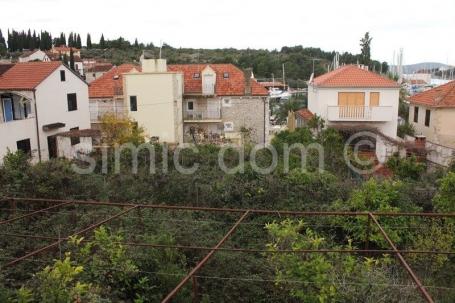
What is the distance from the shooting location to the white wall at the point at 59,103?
2216 cm

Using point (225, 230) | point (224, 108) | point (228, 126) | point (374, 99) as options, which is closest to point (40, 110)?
point (224, 108)

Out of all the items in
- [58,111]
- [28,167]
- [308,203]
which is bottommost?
[308,203]

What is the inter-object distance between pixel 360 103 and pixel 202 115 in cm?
1045

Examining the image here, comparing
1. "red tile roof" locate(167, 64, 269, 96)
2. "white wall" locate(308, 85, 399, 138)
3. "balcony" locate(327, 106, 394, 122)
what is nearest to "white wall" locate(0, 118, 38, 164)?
"red tile roof" locate(167, 64, 269, 96)

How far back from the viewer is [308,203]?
14266mm

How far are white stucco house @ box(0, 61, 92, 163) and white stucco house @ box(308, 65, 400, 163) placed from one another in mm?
13395

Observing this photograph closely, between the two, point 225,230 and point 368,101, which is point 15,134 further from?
point 368,101

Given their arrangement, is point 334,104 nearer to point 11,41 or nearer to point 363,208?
point 363,208

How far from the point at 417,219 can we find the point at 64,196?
11.7 meters

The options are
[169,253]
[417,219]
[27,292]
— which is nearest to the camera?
[27,292]

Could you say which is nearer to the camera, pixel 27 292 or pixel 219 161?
pixel 27 292

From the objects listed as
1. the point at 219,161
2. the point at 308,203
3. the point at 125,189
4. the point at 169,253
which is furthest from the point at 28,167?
the point at 308,203

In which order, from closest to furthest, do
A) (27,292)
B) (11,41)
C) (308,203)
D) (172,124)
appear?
(27,292) < (308,203) < (172,124) < (11,41)

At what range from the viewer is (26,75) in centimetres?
2230
